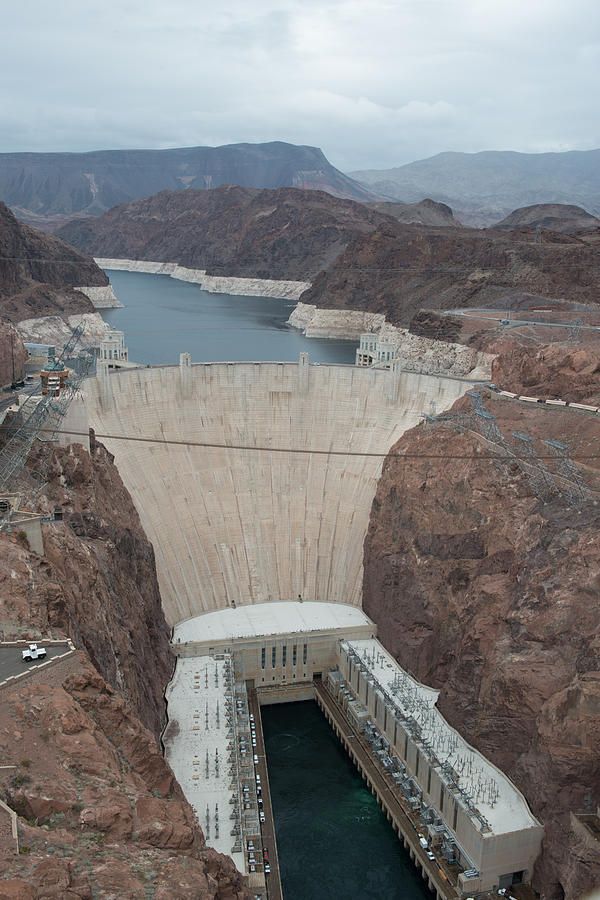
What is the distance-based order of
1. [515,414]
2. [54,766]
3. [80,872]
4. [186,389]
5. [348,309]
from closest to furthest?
[80,872] → [54,766] → [515,414] → [186,389] → [348,309]

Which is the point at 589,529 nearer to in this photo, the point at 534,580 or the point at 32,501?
the point at 534,580

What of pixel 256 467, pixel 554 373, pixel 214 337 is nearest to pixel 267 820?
pixel 256 467

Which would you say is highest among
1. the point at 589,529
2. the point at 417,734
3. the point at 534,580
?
the point at 589,529

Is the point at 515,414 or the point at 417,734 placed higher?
the point at 515,414

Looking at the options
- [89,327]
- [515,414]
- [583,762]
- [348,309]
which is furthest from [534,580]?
[348,309]

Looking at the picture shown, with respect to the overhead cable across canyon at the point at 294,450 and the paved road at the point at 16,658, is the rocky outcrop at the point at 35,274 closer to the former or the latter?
the overhead cable across canyon at the point at 294,450

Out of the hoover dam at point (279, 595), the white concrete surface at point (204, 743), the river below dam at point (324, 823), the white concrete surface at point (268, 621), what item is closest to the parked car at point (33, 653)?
the white concrete surface at point (204, 743)
